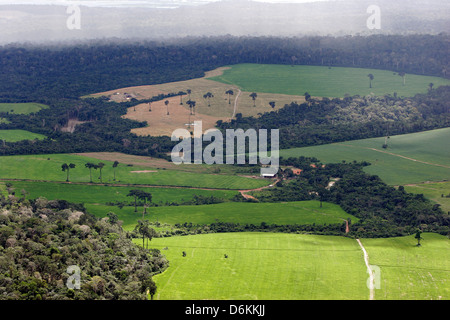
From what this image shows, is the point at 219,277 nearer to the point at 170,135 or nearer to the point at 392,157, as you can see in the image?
the point at 392,157

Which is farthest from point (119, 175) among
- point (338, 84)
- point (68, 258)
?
point (338, 84)

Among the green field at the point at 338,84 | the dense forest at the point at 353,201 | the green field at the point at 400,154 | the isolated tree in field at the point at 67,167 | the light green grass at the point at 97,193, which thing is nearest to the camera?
the dense forest at the point at 353,201

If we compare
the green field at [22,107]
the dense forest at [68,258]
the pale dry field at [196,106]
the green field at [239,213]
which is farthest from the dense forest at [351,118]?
the dense forest at [68,258]

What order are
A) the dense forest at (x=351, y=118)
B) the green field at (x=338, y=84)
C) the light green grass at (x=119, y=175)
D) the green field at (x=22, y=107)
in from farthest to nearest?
the green field at (x=338, y=84) → the green field at (x=22, y=107) → the dense forest at (x=351, y=118) → the light green grass at (x=119, y=175)

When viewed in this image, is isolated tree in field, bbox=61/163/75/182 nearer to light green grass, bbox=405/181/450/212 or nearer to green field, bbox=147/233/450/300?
green field, bbox=147/233/450/300

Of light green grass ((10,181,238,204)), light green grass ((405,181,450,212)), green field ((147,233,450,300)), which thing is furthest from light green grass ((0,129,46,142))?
light green grass ((405,181,450,212))

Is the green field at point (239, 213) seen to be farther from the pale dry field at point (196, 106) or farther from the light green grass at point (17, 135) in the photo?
the light green grass at point (17, 135)
